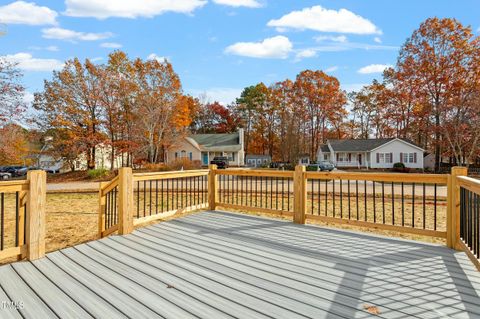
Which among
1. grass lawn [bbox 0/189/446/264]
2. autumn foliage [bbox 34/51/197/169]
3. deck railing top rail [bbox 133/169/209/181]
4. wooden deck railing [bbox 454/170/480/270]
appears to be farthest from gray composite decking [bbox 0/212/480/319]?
autumn foliage [bbox 34/51/197/169]

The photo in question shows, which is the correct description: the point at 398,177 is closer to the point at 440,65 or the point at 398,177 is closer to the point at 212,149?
the point at 440,65

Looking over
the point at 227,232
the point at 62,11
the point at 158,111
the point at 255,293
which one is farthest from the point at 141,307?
the point at 158,111

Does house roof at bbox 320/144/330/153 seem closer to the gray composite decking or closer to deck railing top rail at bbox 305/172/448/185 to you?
deck railing top rail at bbox 305/172/448/185

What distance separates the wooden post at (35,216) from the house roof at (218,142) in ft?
112

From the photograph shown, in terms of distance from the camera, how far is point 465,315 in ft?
7.36

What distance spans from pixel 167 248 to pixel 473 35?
30773 mm

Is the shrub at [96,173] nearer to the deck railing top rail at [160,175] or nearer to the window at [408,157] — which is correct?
the deck railing top rail at [160,175]

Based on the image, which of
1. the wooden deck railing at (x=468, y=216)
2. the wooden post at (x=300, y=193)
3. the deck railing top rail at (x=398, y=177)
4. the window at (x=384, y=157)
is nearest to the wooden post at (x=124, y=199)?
the wooden post at (x=300, y=193)

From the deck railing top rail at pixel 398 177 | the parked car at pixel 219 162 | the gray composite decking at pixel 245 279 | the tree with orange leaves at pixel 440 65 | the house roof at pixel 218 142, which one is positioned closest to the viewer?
the gray composite decking at pixel 245 279

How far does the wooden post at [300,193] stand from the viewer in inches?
206

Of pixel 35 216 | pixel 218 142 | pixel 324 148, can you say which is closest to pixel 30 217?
pixel 35 216

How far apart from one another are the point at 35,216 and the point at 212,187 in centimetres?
354

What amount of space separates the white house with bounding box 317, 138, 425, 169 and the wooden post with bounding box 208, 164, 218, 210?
30.4 metres

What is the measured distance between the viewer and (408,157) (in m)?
31.7
